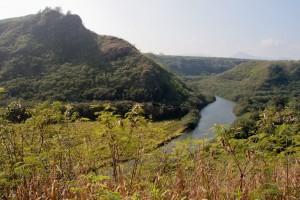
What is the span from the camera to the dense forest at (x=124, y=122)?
476cm

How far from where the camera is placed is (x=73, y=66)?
2827 inches

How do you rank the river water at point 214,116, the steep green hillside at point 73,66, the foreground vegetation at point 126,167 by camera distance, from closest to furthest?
1. the foreground vegetation at point 126,167
2. the river water at point 214,116
3. the steep green hillside at point 73,66

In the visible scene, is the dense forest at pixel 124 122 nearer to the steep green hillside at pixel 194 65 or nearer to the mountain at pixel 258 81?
the mountain at pixel 258 81

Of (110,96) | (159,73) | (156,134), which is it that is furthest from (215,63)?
(156,134)

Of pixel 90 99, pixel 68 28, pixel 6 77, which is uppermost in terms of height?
pixel 68 28

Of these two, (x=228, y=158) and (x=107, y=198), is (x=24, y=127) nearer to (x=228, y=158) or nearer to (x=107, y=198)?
(x=107, y=198)

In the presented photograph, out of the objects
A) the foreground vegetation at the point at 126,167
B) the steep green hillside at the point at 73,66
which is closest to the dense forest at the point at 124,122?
the foreground vegetation at the point at 126,167

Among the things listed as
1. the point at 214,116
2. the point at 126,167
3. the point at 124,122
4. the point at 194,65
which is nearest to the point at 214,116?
the point at 214,116

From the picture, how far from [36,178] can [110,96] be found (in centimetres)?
6041

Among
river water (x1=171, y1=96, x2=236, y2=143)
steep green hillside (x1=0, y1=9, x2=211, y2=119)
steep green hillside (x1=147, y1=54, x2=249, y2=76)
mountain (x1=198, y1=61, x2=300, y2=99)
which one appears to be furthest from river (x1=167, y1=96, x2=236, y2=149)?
steep green hillside (x1=147, y1=54, x2=249, y2=76)

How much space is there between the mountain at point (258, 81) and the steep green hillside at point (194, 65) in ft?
106

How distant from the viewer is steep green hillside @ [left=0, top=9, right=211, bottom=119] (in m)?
62.9

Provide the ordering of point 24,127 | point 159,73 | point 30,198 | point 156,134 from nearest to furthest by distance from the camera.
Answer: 1. point 30,198
2. point 24,127
3. point 156,134
4. point 159,73

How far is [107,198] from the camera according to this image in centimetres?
332
